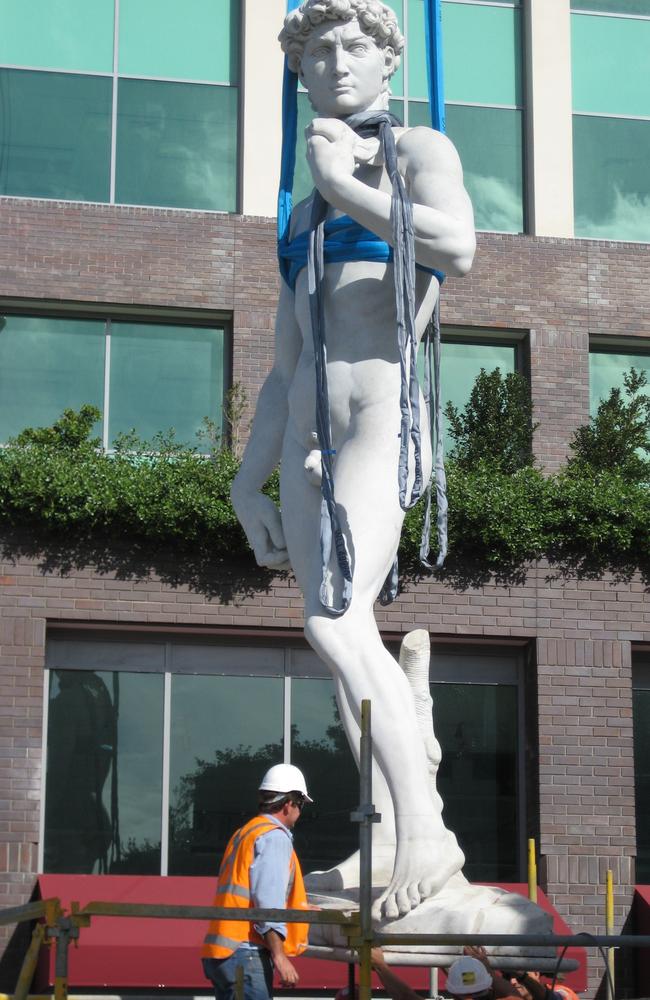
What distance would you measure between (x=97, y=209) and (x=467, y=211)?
12.8m

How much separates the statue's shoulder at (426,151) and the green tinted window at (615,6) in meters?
14.5

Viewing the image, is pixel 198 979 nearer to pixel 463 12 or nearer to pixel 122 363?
pixel 122 363

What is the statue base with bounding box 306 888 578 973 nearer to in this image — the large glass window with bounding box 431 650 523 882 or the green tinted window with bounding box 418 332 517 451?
the large glass window with bounding box 431 650 523 882

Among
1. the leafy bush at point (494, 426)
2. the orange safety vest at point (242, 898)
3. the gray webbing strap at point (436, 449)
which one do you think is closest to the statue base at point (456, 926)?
the orange safety vest at point (242, 898)

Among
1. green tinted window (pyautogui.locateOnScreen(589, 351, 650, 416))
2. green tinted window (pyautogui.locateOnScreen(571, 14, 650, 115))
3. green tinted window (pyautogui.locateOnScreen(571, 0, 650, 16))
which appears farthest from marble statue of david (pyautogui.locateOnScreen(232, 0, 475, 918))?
green tinted window (pyautogui.locateOnScreen(571, 0, 650, 16))

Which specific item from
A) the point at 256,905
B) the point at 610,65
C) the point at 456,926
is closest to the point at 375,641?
the point at 456,926

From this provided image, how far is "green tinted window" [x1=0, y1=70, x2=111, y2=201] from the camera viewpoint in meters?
19.5

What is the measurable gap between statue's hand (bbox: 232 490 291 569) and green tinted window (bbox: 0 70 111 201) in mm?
12509

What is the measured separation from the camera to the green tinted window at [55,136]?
19531 millimetres

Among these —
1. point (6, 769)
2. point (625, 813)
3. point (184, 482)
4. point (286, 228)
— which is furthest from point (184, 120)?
point (286, 228)

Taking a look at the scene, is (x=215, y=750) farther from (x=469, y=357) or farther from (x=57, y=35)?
(x=57, y=35)

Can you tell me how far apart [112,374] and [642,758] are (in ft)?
23.1

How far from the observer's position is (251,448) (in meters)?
7.89

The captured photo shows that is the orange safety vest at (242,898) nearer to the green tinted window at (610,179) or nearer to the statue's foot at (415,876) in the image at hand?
the statue's foot at (415,876)
